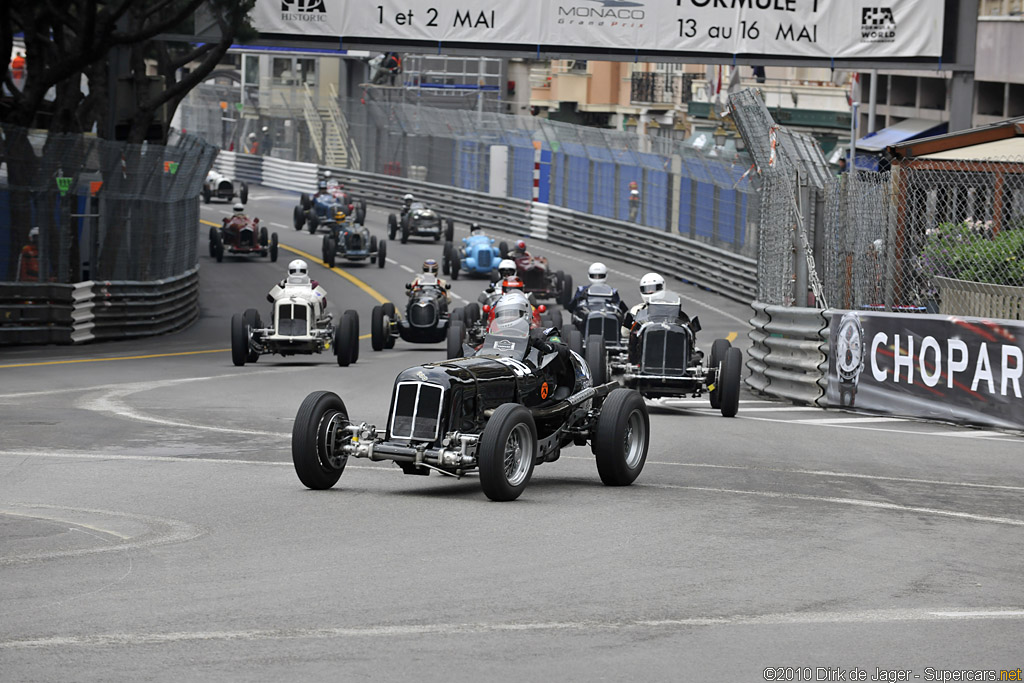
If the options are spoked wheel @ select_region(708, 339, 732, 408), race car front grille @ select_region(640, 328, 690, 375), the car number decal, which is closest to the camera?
the car number decal

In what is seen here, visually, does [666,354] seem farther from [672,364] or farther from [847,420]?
[847,420]

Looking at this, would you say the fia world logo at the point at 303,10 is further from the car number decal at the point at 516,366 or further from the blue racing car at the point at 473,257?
the car number decal at the point at 516,366

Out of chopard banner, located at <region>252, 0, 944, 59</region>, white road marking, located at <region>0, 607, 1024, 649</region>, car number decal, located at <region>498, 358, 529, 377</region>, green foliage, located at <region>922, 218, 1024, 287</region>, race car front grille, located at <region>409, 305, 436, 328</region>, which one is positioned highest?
chopard banner, located at <region>252, 0, 944, 59</region>

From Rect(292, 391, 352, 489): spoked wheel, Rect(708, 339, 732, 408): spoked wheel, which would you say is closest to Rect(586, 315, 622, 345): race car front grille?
Rect(708, 339, 732, 408): spoked wheel

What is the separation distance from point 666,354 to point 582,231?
30.7 m

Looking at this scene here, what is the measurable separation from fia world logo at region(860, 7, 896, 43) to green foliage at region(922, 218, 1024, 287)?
14.9 meters

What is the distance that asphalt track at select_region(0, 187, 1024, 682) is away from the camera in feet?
21.3

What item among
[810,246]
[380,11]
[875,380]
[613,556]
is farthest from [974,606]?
[380,11]

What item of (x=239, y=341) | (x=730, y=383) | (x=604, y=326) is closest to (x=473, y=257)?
(x=239, y=341)

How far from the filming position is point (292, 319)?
2403cm

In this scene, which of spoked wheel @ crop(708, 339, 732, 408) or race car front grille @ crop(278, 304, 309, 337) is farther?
race car front grille @ crop(278, 304, 309, 337)

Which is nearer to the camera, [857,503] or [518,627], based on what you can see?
[518,627]

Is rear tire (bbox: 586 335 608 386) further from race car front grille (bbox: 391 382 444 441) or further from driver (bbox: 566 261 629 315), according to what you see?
race car front grille (bbox: 391 382 444 441)

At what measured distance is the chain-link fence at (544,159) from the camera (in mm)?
41312
